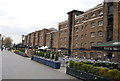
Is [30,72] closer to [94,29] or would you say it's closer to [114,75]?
[114,75]

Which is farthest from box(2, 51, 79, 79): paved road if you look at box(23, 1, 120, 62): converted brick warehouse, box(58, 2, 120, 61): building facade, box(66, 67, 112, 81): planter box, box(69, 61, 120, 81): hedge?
box(58, 2, 120, 61): building facade

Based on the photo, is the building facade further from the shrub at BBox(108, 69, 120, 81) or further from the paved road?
the shrub at BBox(108, 69, 120, 81)

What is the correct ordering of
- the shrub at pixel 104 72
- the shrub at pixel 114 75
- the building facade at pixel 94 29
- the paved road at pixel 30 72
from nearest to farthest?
the shrub at pixel 114 75
the shrub at pixel 104 72
the paved road at pixel 30 72
the building facade at pixel 94 29

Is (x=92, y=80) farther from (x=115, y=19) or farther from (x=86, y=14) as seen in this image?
(x=86, y=14)

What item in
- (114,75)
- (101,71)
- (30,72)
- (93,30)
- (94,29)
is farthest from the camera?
(93,30)

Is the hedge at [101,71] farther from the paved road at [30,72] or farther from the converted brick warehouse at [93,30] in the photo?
the converted brick warehouse at [93,30]

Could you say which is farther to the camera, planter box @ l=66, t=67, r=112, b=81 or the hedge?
planter box @ l=66, t=67, r=112, b=81

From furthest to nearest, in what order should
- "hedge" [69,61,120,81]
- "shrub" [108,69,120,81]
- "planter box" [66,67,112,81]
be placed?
"planter box" [66,67,112,81]
"hedge" [69,61,120,81]
"shrub" [108,69,120,81]

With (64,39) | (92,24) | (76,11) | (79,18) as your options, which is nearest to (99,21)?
(92,24)

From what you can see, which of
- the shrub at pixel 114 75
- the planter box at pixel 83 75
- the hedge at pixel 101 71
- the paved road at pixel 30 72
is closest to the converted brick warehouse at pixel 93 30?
the paved road at pixel 30 72

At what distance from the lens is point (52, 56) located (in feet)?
61.0

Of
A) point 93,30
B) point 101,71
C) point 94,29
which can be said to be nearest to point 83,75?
point 101,71

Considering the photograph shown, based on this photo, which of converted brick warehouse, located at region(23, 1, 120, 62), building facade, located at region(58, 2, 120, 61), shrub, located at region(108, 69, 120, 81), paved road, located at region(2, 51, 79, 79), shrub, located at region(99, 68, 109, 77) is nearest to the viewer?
shrub, located at region(108, 69, 120, 81)

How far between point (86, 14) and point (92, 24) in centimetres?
515
